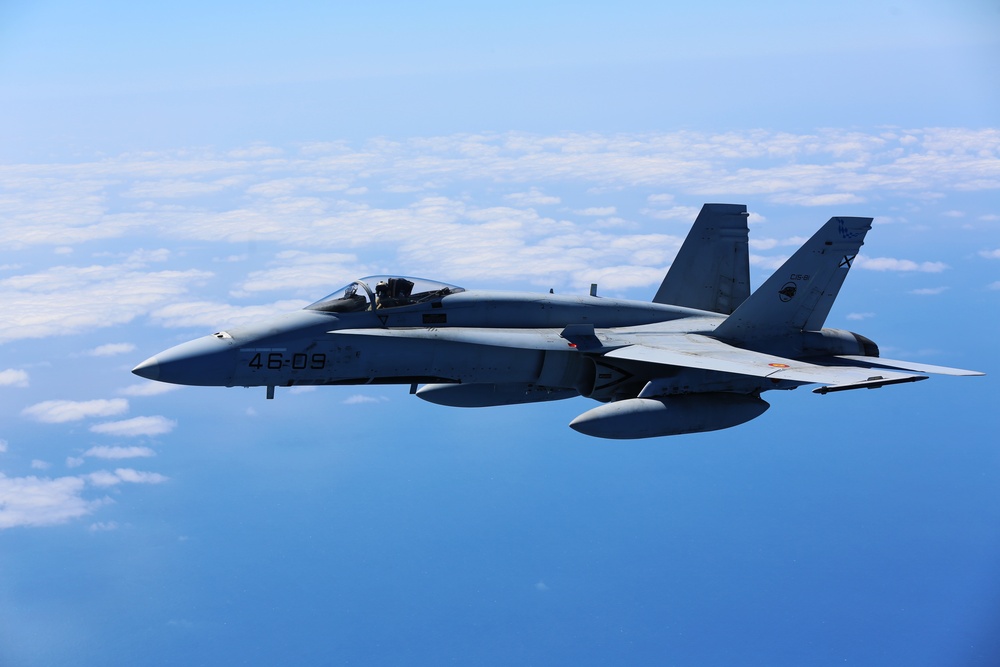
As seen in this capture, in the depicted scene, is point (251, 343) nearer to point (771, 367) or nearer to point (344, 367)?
point (344, 367)

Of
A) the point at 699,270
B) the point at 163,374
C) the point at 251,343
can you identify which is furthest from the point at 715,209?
the point at 163,374

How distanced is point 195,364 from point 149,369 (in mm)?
731

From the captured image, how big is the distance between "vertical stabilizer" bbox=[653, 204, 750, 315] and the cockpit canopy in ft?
22.6

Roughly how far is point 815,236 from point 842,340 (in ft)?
7.49

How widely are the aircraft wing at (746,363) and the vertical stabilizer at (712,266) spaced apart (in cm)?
301

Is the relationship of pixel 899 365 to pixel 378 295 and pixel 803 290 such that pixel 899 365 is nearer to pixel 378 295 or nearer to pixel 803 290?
pixel 803 290

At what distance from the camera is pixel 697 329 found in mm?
19750

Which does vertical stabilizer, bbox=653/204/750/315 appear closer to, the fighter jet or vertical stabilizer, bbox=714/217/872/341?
the fighter jet

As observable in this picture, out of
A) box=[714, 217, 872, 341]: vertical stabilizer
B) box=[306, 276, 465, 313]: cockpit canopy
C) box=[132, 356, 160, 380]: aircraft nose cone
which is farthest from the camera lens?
box=[714, 217, 872, 341]: vertical stabilizer

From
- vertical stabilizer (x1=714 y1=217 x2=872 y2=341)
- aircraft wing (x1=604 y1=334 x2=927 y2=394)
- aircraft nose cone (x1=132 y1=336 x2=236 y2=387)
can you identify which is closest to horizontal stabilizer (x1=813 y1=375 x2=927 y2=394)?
aircraft wing (x1=604 y1=334 x2=927 y2=394)

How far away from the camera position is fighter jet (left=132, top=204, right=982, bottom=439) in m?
16.5

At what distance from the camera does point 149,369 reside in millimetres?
15367

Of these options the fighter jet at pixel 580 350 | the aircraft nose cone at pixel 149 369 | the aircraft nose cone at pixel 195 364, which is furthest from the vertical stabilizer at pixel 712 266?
the aircraft nose cone at pixel 149 369

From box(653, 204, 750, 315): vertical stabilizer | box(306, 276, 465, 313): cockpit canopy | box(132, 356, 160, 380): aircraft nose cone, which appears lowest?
box(132, 356, 160, 380): aircraft nose cone
